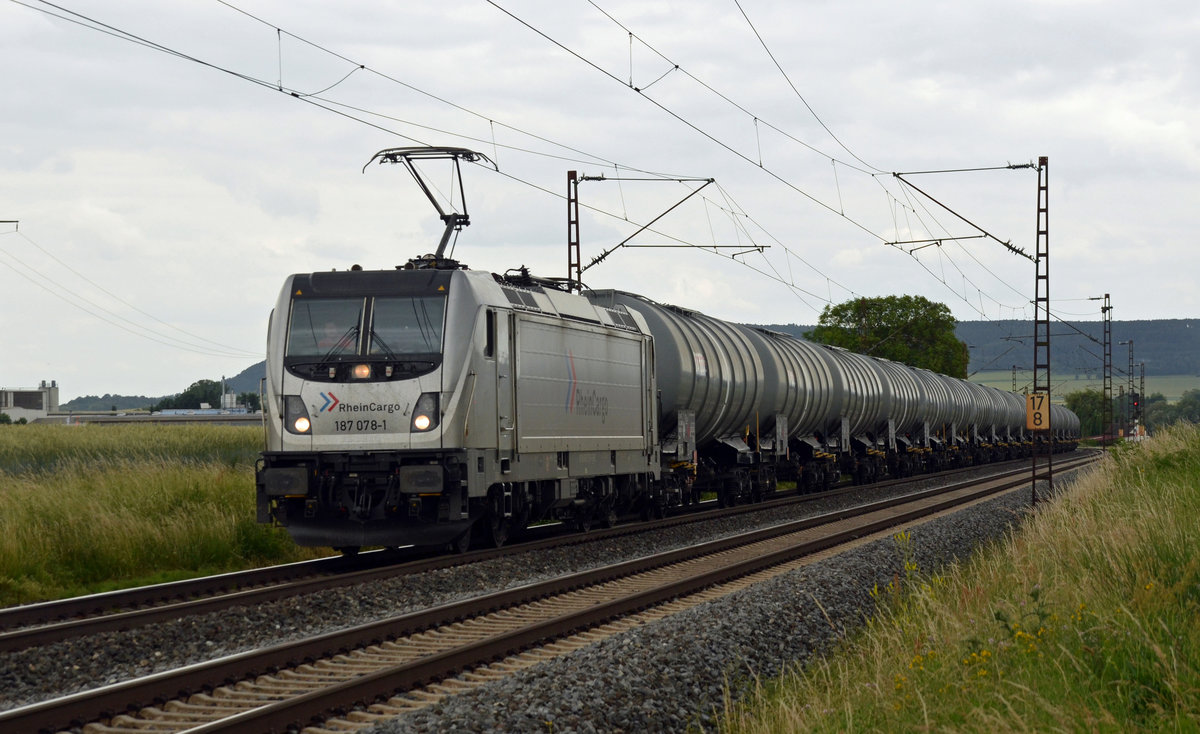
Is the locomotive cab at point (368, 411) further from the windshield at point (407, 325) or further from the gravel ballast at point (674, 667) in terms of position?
the gravel ballast at point (674, 667)

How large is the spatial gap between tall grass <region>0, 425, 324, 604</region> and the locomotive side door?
315 centimetres

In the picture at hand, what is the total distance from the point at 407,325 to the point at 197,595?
3977mm

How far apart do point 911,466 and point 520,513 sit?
91.9 feet

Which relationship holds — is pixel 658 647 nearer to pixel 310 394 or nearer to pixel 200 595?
pixel 200 595

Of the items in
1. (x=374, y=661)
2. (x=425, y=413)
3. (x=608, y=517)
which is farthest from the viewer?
(x=608, y=517)

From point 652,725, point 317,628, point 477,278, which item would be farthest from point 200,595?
point 652,725

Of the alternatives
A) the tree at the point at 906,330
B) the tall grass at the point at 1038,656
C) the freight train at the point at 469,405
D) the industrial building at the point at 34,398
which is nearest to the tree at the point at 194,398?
the industrial building at the point at 34,398

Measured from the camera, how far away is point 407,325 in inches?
561

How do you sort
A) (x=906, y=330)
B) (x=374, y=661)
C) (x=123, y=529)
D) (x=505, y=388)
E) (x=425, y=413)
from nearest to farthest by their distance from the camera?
(x=374, y=661) → (x=425, y=413) → (x=123, y=529) → (x=505, y=388) → (x=906, y=330)

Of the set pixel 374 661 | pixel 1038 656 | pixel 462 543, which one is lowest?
A: pixel 374 661

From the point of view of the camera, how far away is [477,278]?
1475cm

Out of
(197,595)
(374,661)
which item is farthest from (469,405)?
(374,661)

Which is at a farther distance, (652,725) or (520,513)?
(520,513)

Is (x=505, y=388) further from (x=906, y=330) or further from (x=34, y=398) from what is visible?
(x=34, y=398)
